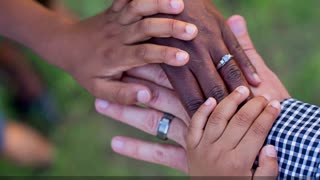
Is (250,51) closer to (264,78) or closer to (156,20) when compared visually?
(264,78)

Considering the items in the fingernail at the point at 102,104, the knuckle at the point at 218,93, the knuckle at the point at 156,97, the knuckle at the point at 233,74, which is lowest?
the knuckle at the point at 218,93

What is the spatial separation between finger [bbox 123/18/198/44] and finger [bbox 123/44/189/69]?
17 millimetres

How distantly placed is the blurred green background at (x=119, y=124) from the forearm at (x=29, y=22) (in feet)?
2.41

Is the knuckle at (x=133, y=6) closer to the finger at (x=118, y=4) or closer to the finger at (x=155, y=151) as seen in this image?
the finger at (x=118, y=4)

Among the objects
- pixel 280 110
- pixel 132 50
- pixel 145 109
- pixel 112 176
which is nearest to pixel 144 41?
pixel 132 50

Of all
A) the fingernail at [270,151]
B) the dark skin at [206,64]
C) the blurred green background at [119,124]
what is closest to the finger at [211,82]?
the dark skin at [206,64]

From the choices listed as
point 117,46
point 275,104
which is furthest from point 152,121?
point 275,104

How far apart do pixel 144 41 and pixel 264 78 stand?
8.2 inches

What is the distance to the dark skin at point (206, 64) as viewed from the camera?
100 centimetres

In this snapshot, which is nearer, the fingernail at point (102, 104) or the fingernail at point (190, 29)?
the fingernail at point (190, 29)

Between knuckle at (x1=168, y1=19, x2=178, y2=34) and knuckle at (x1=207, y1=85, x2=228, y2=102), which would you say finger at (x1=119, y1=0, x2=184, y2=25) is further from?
knuckle at (x1=207, y1=85, x2=228, y2=102)

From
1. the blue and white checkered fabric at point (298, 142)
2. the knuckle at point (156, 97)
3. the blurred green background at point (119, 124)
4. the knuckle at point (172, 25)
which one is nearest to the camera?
the blue and white checkered fabric at point (298, 142)

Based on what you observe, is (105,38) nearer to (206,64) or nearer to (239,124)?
(206,64)

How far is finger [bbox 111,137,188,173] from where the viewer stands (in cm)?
114
